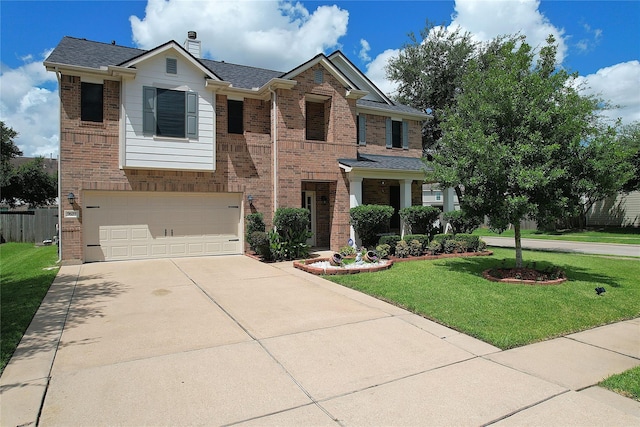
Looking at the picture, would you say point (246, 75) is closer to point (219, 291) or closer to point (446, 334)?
point (219, 291)

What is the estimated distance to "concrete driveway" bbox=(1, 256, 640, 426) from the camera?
11.0 ft

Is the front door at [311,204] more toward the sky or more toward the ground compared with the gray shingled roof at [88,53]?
more toward the ground

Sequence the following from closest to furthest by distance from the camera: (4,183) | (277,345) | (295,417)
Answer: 1. (295,417)
2. (277,345)
3. (4,183)

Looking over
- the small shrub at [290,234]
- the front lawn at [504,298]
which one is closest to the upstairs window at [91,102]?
the small shrub at [290,234]

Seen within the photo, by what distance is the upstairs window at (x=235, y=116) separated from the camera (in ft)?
46.7

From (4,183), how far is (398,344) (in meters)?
36.9

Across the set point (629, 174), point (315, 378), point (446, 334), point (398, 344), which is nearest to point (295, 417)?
point (315, 378)

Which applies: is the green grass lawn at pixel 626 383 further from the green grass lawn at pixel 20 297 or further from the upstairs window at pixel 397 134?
the upstairs window at pixel 397 134

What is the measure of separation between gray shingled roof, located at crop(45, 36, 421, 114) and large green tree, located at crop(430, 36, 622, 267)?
8.58 meters

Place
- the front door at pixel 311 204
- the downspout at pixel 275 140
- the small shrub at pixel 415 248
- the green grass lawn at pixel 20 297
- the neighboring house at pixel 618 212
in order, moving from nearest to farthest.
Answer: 1. the green grass lawn at pixel 20 297
2. the small shrub at pixel 415 248
3. the downspout at pixel 275 140
4. the front door at pixel 311 204
5. the neighboring house at pixel 618 212

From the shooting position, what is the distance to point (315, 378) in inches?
159

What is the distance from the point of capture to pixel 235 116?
14.3 metres

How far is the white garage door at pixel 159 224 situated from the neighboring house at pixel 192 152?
4 cm

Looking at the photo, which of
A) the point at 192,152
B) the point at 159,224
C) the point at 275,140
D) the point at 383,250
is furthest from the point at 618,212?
the point at 159,224
